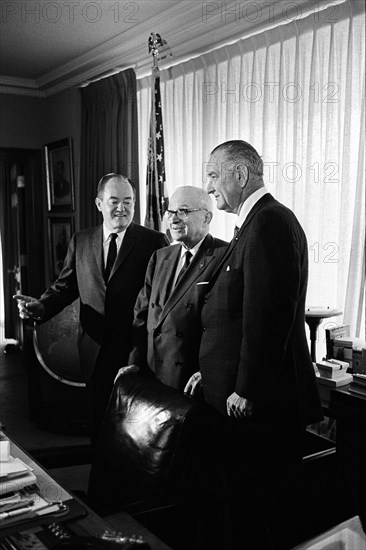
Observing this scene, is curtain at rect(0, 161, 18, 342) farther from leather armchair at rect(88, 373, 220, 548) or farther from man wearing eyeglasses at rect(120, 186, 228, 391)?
leather armchair at rect(88, 373, 220, 548)

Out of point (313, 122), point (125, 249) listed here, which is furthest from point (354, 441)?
point (313, 122)

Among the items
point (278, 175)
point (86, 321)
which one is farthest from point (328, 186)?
point (86, 321)

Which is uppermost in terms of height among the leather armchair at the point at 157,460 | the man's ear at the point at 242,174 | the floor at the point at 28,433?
the man's ear at the point at 242,174

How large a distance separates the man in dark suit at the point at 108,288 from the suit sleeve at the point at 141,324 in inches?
10.5

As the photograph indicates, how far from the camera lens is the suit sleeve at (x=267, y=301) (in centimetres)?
230

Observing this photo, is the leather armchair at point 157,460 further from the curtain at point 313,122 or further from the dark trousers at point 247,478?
the curtain at point 313,122

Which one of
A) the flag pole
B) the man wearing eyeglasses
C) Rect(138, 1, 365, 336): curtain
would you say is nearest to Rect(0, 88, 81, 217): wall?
the flag pole

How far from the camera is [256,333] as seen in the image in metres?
2.31

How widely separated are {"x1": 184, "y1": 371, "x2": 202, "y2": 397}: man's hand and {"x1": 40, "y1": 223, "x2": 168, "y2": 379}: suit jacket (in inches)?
32.6

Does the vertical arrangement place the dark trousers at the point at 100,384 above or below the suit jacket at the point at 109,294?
below

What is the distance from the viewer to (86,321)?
349 centimetres

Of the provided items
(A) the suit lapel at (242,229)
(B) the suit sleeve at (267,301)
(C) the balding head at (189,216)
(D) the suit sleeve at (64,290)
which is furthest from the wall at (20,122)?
(B) the suit sleeve at (267,301)

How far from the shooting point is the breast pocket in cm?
245

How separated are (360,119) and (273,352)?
1.62m
